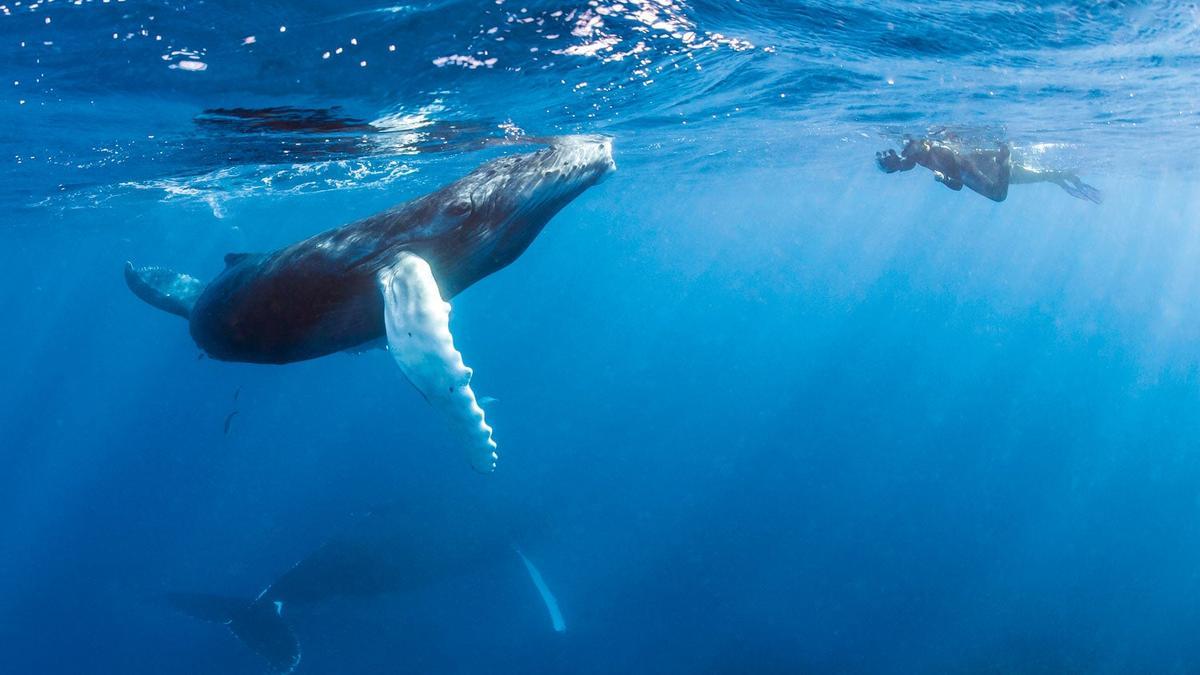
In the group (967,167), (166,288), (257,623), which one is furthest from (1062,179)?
(257,623)

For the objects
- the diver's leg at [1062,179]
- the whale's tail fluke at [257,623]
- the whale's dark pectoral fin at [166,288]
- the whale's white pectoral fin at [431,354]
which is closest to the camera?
the whale's white pectoral fin at [431,354]

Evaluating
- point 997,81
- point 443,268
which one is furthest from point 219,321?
point 997,81

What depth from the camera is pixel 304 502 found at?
2798cm

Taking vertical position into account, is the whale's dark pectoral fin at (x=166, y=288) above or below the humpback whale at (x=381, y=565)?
above

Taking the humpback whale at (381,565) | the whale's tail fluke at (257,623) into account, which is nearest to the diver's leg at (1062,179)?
the humpback whale at (381,565)

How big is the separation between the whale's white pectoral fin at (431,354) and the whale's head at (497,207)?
629mm

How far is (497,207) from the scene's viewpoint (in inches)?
199

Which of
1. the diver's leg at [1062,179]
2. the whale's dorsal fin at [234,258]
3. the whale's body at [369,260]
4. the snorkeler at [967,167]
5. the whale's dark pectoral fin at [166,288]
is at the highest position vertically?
the whale's body at [369,260]

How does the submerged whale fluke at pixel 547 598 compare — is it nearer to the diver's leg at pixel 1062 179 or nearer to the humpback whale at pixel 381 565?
the humpback whale at pixel 381 565

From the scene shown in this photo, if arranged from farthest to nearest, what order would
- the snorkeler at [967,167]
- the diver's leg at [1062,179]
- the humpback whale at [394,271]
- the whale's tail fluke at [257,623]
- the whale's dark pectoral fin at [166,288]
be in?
the whale's tail fluke at [257,623] < the diver's leg at [1062,179] < the snorkeler at [967,167] < the whale's dark pectoral fin at [166,288] < the humpback whale at [394,271]

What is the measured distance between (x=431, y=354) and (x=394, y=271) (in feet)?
2.86

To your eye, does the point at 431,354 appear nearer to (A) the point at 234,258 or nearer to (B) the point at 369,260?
(B) the point at 369,260

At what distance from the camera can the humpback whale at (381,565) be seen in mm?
17031

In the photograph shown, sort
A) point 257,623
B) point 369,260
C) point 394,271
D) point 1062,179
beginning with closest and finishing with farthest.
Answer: point 394,271 < point 369,260 < point 1062,179 < point 257,623
